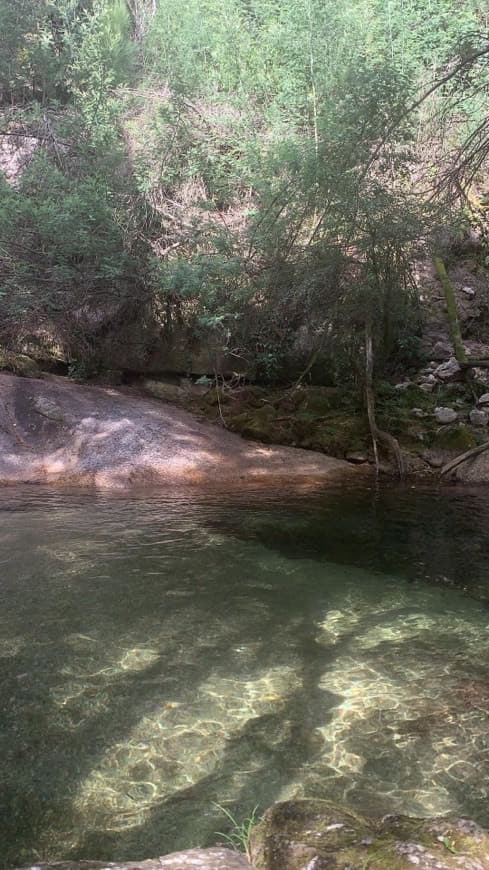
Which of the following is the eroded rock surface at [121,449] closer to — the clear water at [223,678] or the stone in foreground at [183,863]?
the clear water at [223,678]

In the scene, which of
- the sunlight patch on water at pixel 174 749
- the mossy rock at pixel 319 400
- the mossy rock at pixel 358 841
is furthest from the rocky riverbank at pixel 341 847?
the mossy rock at pixel 319 400

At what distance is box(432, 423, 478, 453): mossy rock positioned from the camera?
10500mm

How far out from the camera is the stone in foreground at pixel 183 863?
185cm

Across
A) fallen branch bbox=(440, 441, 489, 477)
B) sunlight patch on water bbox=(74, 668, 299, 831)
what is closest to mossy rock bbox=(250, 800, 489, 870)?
sunlight patch on water bbox=(74, 668, 299, 831)

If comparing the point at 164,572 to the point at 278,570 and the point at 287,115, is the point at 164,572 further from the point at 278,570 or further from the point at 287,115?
the point at 287,115

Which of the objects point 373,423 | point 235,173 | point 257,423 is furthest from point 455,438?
point 235,173

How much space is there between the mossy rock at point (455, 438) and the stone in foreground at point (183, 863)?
30.7ft

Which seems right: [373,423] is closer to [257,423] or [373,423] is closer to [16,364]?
[257,423]

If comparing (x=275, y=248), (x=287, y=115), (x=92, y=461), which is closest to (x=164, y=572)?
(x=92, y=461)

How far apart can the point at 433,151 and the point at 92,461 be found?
25.3 ft

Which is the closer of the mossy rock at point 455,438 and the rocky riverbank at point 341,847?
the rocky riverbank at point 341,847

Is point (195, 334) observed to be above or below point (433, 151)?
below

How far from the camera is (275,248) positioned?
928cm

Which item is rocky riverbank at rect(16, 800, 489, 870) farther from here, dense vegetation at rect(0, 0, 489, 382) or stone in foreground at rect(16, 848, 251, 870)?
dense vegetation at rect(0, 0, 489, 382)
